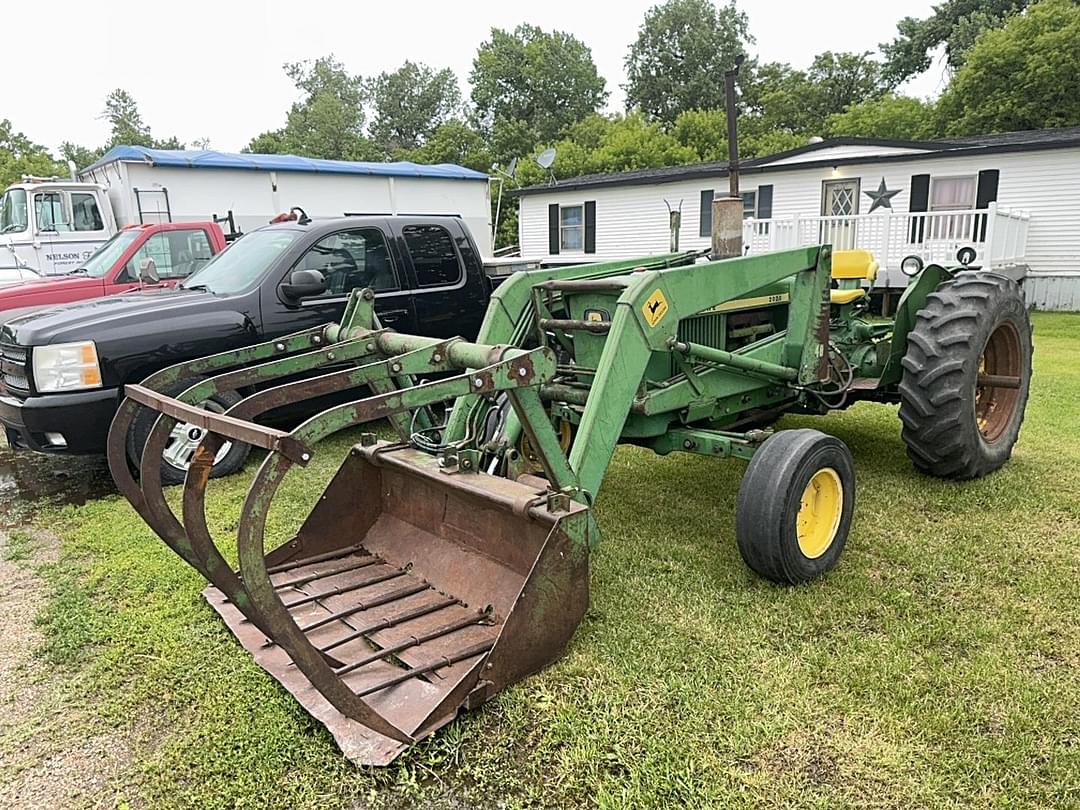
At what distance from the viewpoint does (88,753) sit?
2660mm

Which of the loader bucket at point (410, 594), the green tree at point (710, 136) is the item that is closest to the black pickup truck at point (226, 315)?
the loader bucket at point (410, 594)

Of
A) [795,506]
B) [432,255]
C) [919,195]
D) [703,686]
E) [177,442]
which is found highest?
[919,195]

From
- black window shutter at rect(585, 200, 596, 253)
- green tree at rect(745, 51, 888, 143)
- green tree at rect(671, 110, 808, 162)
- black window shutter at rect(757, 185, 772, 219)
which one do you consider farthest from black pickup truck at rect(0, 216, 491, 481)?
green tree at rect(745, 51, 888, 143)

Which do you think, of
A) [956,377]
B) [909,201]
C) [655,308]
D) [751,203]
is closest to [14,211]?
[655,308]

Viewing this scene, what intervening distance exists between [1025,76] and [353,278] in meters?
27.4

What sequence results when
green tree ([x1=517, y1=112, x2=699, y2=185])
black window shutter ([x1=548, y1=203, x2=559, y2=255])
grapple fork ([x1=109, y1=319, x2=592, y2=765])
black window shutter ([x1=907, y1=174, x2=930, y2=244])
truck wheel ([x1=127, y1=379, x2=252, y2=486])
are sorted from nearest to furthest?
1. grapple fork ([x1=109, y1=319, x2=592, y2=765])
2. truck wheel ([x1=127, y1=379, x2=252, y2=486])
3. black window shutter ([x1=907, y1=174, x2=930, y2=244])
4. black window shutter ([x1=548, y1=203, x2=559, y2=255])
5. green tree ([x1=517, y1=112, x2=699, y2=185])

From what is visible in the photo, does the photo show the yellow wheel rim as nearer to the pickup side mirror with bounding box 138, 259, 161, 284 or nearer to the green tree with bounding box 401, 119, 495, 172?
the pickup side mirror with bounding box 138, 259, 161, 284

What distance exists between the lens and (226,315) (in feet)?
18.0

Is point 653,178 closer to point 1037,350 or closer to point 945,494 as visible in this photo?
point 1037,350

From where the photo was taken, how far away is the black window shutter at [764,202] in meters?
18.2

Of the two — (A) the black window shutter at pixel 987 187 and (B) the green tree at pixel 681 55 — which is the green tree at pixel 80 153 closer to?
(B) the green tree at pixel 681 55

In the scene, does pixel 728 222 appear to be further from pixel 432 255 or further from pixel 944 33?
pixel 944 33

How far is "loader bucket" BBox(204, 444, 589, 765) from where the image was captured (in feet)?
8.47

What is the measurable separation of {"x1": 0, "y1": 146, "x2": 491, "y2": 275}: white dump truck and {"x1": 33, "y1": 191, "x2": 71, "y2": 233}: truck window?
0.01 metres
